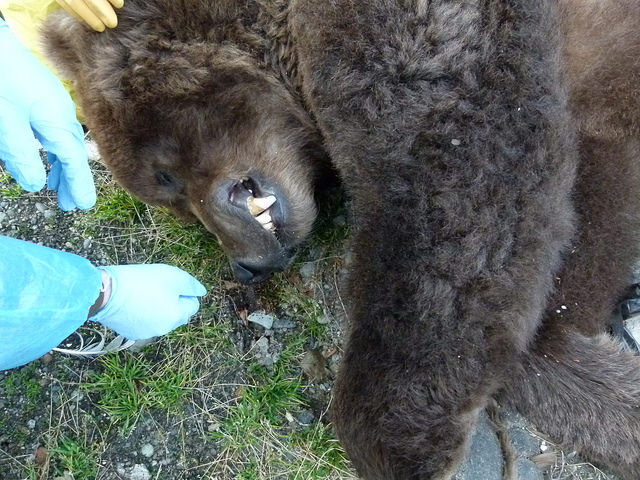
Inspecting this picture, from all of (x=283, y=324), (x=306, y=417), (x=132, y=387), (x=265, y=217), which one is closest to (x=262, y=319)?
(x=283, y=324)

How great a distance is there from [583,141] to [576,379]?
1.28 metres

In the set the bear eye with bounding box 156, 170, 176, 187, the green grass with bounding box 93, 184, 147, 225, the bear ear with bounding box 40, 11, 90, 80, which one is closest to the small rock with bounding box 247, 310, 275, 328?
the bear eye with bounding box 156, 170, 176, 187

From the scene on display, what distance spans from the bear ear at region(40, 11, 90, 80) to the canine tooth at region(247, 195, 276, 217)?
126 centimetres

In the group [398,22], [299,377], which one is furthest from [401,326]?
[398,22]

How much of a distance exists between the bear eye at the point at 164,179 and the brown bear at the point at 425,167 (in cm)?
10

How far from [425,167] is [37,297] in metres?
1.91

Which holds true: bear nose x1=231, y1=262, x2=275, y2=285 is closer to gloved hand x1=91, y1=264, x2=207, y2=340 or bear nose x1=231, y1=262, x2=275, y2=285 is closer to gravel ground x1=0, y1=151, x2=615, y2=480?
gloved hand x1=91, y1=264, x2=207, y2=340

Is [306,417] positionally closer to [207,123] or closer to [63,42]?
[207,123]

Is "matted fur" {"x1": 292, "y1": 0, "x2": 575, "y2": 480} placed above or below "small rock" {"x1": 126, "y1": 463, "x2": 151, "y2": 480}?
above

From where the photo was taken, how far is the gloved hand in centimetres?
342

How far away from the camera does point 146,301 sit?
11.3 feet

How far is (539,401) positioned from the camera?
3334 mm

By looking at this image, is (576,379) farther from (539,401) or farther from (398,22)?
(398,22)

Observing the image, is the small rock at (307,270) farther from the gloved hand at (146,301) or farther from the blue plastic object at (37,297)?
the blue plastic object at (37,297)
